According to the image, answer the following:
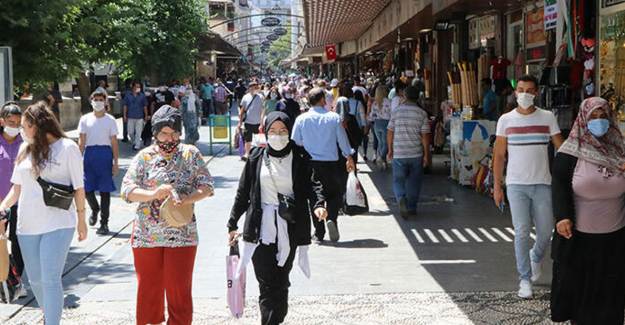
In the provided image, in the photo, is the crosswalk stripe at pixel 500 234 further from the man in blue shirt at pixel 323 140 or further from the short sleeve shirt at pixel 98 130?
the short sleeve shirt at pixel 98 130

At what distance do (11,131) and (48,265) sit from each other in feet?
6.60

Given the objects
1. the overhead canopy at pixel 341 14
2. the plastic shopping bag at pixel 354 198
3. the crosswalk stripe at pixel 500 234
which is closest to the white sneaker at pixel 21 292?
the plastic shopping bag at pixel 354 198

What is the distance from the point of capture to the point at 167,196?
5.46 metres

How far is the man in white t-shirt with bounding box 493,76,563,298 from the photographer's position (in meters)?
6.99

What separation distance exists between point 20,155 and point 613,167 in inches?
159

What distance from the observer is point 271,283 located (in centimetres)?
591

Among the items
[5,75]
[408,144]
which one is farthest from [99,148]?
[408,144]

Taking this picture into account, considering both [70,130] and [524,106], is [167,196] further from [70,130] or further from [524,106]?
[70,130]

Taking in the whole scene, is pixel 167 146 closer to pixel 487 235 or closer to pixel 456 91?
pixel 487 235

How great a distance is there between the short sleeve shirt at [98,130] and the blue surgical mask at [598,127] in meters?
6.35

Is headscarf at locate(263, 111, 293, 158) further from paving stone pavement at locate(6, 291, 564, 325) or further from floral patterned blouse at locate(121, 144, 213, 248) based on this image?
paving stone pavement at locate(6, 291, 564, 325)

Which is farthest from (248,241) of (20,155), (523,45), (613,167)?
(523,45)

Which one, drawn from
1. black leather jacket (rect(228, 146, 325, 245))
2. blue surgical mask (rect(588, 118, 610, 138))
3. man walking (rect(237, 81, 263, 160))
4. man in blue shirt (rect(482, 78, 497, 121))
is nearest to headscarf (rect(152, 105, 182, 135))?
black leather jacket (rect(228, 146, 325, 245))

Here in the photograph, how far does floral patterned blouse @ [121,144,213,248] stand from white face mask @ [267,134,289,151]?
531mm
